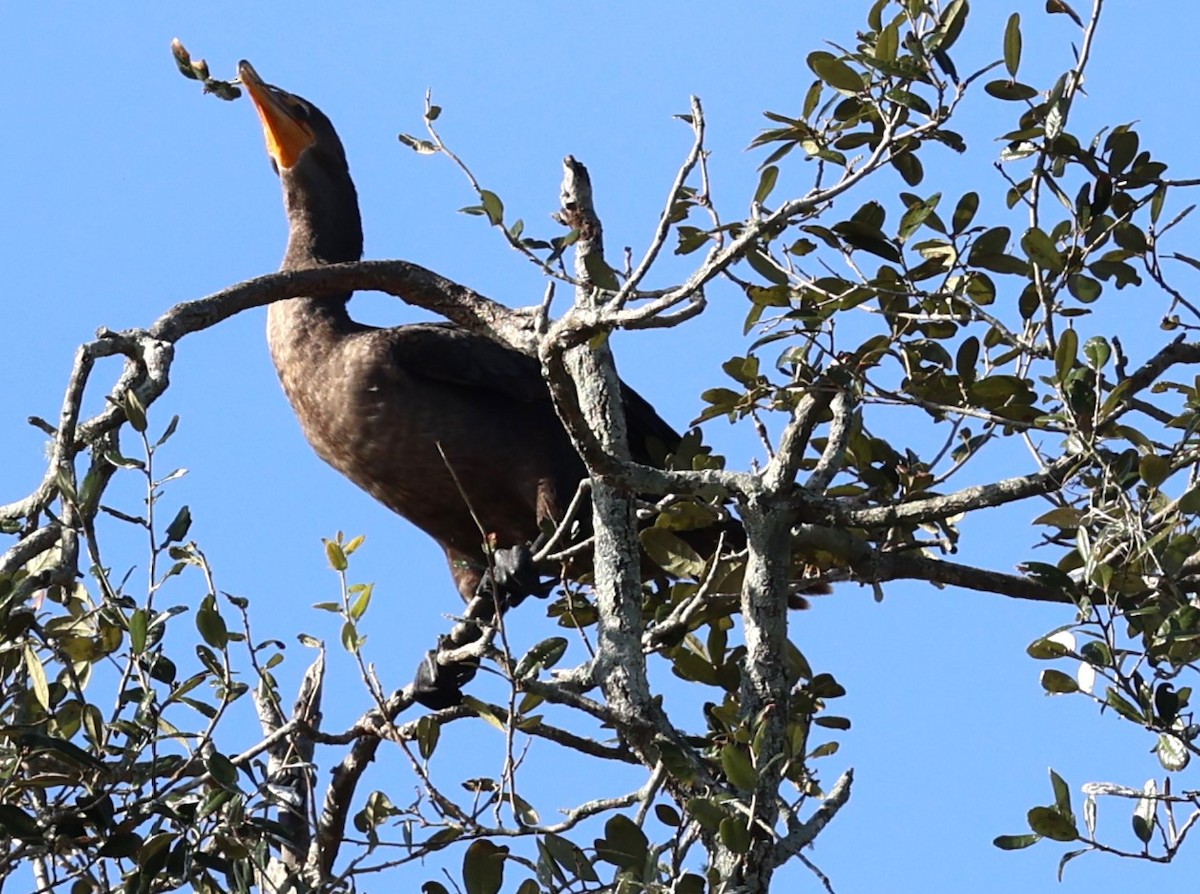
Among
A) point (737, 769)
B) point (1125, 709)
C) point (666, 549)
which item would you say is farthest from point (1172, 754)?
→ point (666, 549)

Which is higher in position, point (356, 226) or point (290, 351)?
point (356, 226)

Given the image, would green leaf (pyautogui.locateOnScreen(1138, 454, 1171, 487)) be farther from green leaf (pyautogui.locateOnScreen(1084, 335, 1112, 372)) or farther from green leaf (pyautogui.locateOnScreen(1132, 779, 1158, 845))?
green leaf (pyautogui.locateOnScreen(1132, 779, 1158, 845))

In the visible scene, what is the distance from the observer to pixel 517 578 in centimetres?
436

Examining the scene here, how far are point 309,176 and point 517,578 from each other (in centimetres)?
205

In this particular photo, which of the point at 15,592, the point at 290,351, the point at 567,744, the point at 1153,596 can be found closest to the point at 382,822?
the point at 567,744

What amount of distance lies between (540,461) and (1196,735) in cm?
238

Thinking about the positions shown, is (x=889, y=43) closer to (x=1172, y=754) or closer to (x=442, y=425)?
(x=1172, y=754)

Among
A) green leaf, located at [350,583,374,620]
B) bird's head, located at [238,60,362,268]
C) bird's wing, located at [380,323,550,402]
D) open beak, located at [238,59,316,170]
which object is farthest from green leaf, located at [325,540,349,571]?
open beak, located at [238,59,316,170]

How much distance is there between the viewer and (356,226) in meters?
5.85

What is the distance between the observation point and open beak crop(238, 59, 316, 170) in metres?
5.93

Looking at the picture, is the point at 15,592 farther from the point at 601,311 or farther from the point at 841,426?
the point at 841,426

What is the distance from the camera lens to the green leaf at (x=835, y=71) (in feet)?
10.4

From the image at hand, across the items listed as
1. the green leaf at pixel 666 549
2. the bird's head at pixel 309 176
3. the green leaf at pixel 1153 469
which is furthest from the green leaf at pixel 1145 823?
the bird's head at pixel 309 176

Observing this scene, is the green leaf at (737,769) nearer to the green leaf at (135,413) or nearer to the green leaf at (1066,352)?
the green leaf at (1066,352)
